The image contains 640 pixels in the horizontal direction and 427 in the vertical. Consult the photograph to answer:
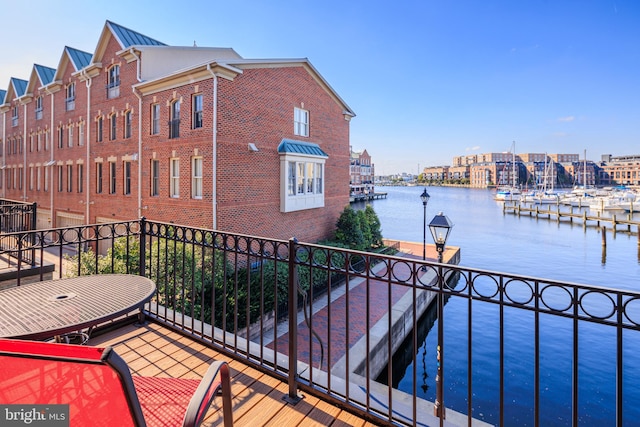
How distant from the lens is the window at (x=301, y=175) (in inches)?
594

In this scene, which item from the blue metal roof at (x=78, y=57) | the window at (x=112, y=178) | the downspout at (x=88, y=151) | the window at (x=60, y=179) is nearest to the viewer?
the window at (x=112, y=178)

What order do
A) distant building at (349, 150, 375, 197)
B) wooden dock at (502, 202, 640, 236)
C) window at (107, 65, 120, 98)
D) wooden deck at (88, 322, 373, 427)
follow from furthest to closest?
distant building at (349, 150, 375, 197) → wooden dock at (502, 202, 640, 236) → window at (107, 65, 120, 98) → wooden deck at (88, 322, 373, 427)

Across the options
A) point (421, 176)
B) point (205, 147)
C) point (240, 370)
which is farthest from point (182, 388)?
point (421, 176)

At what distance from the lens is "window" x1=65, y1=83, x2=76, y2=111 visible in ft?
66.3

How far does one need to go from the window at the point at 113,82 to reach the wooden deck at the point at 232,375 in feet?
57.0

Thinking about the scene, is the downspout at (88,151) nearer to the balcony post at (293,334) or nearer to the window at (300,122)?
the window at (300,122)

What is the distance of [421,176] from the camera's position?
180 metres

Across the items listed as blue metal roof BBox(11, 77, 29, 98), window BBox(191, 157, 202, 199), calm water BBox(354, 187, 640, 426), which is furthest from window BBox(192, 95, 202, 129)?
blue metal roof BBox(11, 77, 29, 98)

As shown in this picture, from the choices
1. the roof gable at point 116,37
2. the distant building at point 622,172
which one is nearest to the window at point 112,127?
the roof gable at point 116,37

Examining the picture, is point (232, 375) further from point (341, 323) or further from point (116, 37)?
point (116, 37)

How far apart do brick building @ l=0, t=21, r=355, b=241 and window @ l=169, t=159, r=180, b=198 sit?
4 cm

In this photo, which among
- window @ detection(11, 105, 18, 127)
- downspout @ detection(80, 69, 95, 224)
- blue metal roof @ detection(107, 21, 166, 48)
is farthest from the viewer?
window @ detection(11, 105, 18, 127)

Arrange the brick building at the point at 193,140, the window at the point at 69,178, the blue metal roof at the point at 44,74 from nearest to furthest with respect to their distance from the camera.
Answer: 1. the brick building at the point at 193,140
2. the window at the point at 69,178
3. the blue metal roof at the point at 44,74

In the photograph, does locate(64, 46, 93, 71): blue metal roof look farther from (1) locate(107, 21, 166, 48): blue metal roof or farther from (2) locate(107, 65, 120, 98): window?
(1) locate(107, 21, 166, 48): blue metal roof
